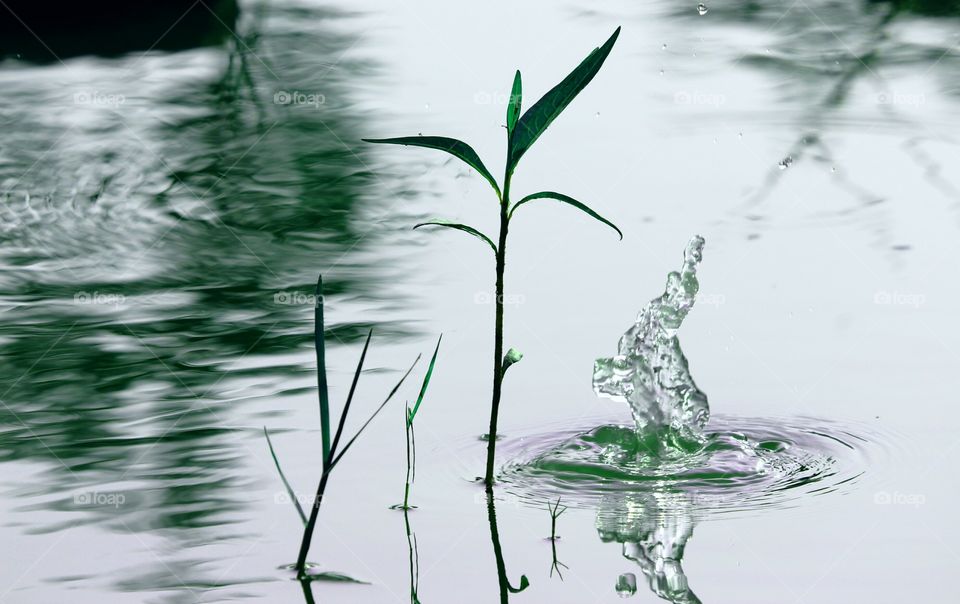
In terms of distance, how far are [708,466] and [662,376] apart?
0.36 m

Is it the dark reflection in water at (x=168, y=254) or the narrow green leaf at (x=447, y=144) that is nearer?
the narrow green leaf at (x=447, y=144)

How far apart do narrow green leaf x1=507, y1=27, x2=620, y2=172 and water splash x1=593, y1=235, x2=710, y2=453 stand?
30.5 inches

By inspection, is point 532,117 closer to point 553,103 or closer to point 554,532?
point 553,103


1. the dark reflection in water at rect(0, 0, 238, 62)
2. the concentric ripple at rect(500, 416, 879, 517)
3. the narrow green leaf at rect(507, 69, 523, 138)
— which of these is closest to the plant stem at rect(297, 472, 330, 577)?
the concentric ripple at rect(500, 416, 879, 517)

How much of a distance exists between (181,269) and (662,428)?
2.03 m

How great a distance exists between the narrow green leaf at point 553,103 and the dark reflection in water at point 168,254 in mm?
886

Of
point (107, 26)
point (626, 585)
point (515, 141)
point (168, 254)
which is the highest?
point (107, 26)

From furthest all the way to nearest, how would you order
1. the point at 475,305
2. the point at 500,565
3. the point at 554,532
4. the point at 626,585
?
the point at 475,305, the point at 554,532, the point at 500,565, the point at 626,585

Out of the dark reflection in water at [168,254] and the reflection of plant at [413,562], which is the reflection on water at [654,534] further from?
the dark reflection in water at [168,254]

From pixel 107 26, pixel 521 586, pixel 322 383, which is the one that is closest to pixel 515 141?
pixel 322 383

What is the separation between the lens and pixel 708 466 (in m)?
2.88

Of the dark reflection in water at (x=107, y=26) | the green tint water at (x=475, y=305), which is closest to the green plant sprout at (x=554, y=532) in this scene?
the green tint water at (x=475, y=305)

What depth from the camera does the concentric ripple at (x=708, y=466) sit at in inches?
107

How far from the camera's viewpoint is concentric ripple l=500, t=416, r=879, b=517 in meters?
2.71
